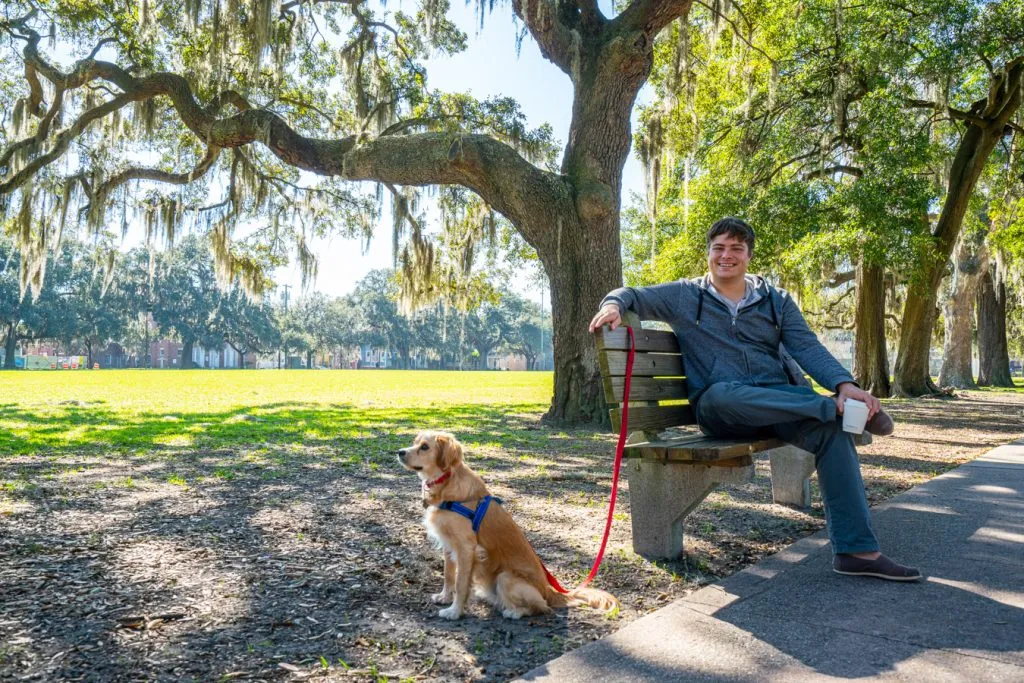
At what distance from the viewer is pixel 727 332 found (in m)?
3.82

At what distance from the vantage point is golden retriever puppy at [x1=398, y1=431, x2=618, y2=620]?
2.88 meters

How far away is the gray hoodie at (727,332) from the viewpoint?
12.4 feet

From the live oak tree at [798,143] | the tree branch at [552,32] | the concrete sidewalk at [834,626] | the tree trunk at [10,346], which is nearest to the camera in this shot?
the concrete sidewalk at [834,626]

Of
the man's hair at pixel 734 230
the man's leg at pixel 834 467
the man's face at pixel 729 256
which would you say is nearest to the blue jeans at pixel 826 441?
the man's leg at pixel 834 467

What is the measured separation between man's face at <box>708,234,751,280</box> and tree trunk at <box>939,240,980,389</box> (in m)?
21.7

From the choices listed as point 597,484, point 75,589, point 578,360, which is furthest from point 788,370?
point 578,360

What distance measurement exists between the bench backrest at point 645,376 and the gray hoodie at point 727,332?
138mm

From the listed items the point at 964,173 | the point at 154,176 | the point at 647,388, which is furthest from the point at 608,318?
the point at 964,173

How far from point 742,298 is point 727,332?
0.67 ft

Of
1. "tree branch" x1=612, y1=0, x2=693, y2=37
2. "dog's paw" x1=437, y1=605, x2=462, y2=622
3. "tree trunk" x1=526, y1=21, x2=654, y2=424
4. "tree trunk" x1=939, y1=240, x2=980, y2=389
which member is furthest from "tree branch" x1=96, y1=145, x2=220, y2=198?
"tree trunk" x1=939, y1=240, x2=980, y2=389

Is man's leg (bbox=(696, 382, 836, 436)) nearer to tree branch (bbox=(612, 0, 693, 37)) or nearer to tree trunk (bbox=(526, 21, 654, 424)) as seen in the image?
tree trunk (bbox=(526, 21, 654, 424))

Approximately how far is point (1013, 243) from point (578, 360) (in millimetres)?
9566

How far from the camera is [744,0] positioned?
530 inches

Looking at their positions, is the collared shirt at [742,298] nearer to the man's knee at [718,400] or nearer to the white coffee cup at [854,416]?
the man's knee at [718,400]
